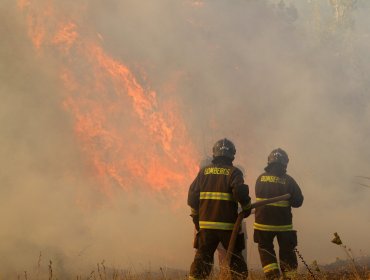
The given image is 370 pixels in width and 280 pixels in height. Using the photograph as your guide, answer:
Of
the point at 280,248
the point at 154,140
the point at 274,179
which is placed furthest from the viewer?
the point at 154,140

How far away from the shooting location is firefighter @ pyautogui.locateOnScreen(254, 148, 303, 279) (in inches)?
238

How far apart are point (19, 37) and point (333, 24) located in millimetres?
38834

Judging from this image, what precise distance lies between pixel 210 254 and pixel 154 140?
9.03 m

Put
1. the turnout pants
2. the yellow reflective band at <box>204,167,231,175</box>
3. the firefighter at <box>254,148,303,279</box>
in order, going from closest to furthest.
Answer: the yellow reflective band at <box>204,167,231,175</box> < the turnout pants < the firefighter at <box>254,148,303,279</box>

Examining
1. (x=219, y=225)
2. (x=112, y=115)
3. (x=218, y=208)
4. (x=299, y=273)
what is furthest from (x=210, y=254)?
(x=112, y=115)

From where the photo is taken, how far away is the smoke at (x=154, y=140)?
1153cm

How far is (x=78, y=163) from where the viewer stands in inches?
543

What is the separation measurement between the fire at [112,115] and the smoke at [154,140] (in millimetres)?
94

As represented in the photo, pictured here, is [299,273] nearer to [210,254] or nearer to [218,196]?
[210,254]

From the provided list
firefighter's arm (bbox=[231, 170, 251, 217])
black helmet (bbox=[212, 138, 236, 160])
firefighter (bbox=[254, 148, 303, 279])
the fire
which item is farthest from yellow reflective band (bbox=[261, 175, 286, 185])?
the fire

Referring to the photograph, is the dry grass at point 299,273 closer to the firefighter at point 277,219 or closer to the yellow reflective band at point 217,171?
the firefighter at point 277,219

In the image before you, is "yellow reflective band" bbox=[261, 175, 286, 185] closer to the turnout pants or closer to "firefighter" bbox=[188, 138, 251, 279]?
the turnout pants

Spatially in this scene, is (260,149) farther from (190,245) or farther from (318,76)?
(318,76)

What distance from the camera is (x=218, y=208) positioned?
17.2 ft
